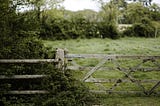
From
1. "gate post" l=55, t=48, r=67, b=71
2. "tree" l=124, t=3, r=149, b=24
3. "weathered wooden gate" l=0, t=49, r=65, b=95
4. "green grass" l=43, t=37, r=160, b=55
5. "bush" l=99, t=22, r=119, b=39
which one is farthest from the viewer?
"tree" l=124, t=3, r=149, b=24

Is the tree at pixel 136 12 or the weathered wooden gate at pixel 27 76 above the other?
the tree at pixel 136 12

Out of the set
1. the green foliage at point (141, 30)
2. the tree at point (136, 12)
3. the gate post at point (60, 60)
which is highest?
the tree at point (136, 12)

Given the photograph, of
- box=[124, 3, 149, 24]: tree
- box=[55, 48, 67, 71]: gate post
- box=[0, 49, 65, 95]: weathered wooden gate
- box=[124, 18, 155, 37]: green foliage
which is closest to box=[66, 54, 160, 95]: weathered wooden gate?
box=[55, 48, 67, 71]: gate post

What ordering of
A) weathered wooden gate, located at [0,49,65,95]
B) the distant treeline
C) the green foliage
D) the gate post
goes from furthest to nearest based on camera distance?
the green foliage
the distant treeline
the gate post
weathered wooden gate, located at [0,49,65,95]

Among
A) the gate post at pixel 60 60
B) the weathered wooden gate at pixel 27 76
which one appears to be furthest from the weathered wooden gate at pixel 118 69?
the weathered wooden gate at pixel 27 76

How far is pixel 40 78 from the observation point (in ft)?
28.6

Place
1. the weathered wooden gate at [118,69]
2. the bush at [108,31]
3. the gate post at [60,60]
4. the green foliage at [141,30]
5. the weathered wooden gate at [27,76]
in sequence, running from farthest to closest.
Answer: the green foliage at [141,30], the bush at [108,31], the weathered wooden gate at [118,69], the gate post at [60,60], the weathered wooden gate at [27,76]

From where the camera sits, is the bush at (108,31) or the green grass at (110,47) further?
the bush at (108,31)

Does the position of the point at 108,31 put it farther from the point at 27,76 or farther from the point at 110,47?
the point at 27,76

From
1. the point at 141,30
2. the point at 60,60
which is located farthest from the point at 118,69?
the point at 141,30

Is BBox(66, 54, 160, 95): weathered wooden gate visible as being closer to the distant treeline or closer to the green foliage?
the distant treeline

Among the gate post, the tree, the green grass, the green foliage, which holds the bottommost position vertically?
the green grass

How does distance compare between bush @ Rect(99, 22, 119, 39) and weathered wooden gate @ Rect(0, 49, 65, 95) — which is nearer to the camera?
weathered wooden gate @ Rect(0, 49, 65, 95)

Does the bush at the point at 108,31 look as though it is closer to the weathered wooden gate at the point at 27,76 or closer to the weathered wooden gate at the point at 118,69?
the weathered wooden gate at the point at 118,69
